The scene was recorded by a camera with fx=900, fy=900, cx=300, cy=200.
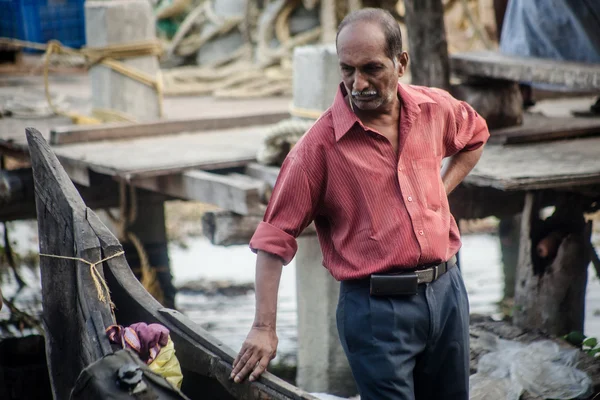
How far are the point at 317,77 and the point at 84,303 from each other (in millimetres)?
2859

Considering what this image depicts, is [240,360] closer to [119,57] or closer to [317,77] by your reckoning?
[317,77]

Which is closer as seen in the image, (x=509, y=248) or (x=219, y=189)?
(x=219, y=189)

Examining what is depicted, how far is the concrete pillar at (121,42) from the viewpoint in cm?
669

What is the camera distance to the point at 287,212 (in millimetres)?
2760

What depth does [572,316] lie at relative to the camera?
4.89 meters

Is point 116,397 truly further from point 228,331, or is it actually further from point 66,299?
point 228,331

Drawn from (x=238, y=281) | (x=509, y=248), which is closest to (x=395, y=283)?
(x=509, y=248)

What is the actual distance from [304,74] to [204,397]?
2839 millimetres

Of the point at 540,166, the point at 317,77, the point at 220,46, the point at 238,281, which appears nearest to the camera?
the point at 540,166

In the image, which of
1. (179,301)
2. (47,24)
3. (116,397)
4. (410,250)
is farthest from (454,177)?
(47,24)

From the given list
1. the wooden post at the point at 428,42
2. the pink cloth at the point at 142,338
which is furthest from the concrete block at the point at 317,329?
the pink cloth at the point at 142,338

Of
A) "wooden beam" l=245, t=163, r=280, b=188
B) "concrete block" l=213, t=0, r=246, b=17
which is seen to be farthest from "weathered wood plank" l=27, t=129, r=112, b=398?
"concrete block" l=213, t=0, r=246, b=17

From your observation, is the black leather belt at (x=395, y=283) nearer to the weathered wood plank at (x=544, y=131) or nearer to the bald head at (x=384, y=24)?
the bald head at (x=384, y=24)

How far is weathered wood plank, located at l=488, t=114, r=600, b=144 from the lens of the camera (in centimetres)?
530
